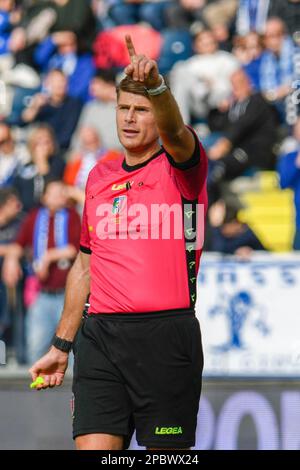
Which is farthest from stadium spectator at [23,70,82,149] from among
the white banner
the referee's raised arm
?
the referee's raised arm

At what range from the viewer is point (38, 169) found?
1055 centimetres

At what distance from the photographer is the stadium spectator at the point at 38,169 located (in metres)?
10.5

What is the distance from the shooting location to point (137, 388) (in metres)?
4.79

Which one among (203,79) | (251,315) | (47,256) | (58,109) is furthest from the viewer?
(58,109)

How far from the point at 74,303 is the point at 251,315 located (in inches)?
155

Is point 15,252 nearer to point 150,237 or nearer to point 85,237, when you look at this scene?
point 85,237

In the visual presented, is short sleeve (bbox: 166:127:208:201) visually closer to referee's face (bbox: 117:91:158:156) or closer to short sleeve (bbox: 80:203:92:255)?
referee's face (bbox: 117:91:158:156)

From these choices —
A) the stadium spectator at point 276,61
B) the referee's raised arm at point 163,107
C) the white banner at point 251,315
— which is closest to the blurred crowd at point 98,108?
the stadium spectator at point 276,61

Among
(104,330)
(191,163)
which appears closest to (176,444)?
(104,330)

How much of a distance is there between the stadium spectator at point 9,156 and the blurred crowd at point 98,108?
0.05 feet

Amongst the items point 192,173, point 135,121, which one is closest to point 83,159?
point 135,121

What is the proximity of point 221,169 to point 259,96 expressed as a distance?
2.64ft

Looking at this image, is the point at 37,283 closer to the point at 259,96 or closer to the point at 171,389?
the point at 259,96

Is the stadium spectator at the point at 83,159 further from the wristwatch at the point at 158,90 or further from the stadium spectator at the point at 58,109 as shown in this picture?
the wristwatch at the point at 158,90
